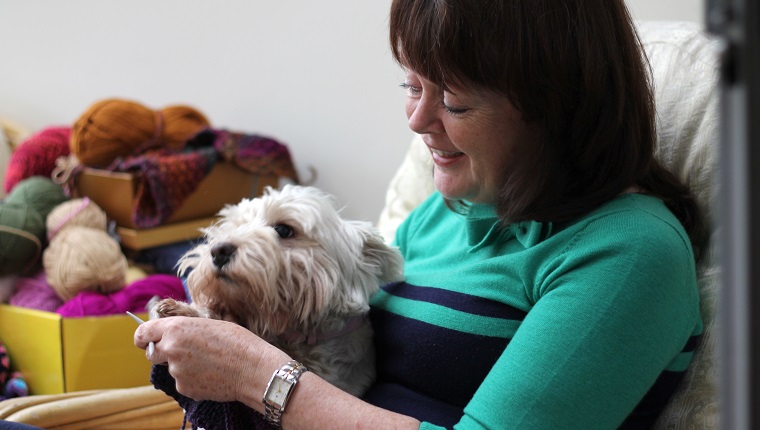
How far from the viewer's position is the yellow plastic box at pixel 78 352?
1.71m

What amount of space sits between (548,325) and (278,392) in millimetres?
345

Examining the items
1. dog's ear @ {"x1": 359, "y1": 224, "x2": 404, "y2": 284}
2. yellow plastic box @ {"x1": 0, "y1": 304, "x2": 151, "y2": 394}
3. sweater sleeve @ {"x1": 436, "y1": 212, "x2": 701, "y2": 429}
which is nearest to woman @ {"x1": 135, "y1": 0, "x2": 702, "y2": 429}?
sweater sleeve @ {"x1": 436, "y1": 212, "x2": 701, "y2": 429}

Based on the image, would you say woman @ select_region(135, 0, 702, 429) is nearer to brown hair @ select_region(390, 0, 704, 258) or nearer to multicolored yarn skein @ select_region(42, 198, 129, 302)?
brown hair @ select_region(390, 0, 704, 258)

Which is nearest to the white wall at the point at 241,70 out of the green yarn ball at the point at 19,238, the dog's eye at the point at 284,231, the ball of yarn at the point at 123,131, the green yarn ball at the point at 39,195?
the ball of yarn at the point at 123,131

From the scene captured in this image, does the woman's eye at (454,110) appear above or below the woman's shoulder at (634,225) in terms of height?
above

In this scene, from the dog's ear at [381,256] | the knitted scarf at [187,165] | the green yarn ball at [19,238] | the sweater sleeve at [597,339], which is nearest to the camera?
the sweater sleeve at [597,339]

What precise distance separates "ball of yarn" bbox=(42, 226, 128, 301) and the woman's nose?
999mm

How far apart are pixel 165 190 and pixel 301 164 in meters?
0.49

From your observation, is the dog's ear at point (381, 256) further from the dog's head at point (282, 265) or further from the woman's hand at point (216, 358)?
the woman's hand at point (216, 358)

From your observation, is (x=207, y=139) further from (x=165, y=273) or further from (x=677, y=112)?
(x=677, y=112)

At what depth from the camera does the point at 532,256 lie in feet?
3.32

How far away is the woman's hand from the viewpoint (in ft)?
3.29

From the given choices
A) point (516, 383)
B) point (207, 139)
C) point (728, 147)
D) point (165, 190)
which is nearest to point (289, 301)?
point (516, 383)

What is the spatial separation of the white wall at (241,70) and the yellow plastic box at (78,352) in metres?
0.75
